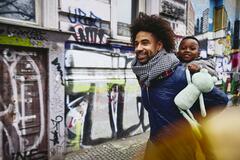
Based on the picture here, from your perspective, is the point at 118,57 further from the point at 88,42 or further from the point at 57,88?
the point at 57,88

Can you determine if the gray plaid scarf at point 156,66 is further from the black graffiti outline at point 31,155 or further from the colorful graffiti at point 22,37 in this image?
the black graffiti outline at point 31,155

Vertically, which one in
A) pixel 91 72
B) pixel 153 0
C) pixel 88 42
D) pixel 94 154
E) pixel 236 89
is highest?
pixel 153 0

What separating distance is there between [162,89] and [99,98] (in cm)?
385

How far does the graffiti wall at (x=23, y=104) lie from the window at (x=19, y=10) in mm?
606

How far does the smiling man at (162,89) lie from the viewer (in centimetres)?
207

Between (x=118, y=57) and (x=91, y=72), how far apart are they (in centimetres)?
94

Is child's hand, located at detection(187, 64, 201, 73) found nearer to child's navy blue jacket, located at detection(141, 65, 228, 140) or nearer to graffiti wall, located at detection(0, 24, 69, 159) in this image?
child's navy blue jacket, located at detection(141, 65, 228, 140)

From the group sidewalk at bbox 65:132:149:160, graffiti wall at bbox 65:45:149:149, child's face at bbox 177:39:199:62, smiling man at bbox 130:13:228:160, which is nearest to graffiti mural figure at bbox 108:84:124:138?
graffiti wall at bbox 65:45:149:149

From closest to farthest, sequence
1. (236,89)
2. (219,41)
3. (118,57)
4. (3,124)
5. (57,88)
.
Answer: (3,124)
(57,88)
(118,57)
(219,41)
(236,89)

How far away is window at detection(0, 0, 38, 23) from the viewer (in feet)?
14.4

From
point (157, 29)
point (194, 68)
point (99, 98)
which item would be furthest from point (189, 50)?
point (99, 98)

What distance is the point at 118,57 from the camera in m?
6.41

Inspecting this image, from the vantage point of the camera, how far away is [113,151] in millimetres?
5797

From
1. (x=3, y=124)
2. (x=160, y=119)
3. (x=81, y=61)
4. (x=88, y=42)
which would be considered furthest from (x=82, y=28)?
(x=160, y=119)
